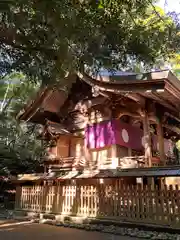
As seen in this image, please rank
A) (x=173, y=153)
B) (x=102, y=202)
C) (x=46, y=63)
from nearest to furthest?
(x=46, y=63) < (x=102, y=202) < (x=173, y=153)

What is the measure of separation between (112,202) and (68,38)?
475 centimetres

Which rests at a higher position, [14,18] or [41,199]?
[14,18]

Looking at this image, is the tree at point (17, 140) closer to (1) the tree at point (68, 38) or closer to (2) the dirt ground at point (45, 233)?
(2) the dirt ground at point (45, 233)

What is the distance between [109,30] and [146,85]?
11.1ft

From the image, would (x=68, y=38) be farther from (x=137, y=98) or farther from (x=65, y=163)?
(x=65, y=163)

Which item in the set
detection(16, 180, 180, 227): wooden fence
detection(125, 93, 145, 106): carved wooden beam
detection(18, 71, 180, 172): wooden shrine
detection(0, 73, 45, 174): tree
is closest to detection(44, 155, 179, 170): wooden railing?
detection(18, 71, 180, 172): wooden shrine

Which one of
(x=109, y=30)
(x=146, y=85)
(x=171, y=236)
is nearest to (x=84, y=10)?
(x=109, y=30)

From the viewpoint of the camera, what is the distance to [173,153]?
50.6ft

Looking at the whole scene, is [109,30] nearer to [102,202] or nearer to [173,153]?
[102,202]

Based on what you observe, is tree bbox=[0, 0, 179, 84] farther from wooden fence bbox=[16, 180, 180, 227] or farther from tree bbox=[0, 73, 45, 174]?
tree bbox=[0, 73, 45, 174]

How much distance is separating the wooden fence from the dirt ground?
91 centimetres

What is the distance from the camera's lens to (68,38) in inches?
182

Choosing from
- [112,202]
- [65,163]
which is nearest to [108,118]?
[65,163]

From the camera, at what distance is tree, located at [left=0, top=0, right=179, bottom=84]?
4.02 m
